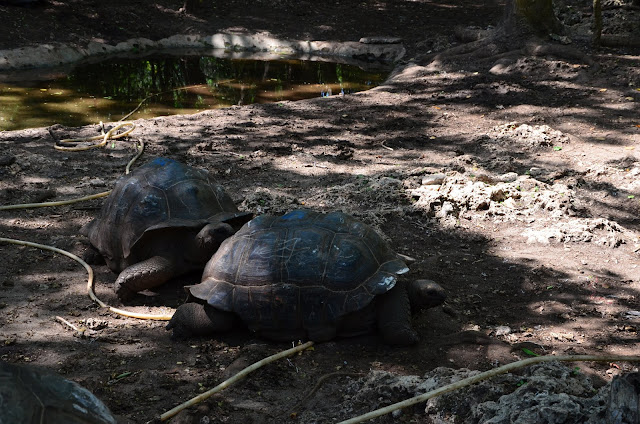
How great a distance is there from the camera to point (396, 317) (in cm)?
412

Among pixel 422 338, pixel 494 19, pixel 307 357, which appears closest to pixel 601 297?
pixel 422 338

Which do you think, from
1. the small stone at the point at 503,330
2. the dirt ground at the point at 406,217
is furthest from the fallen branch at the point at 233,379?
the small stone at the point at 503,330

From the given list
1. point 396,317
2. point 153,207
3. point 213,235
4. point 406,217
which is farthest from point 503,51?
point 396,317

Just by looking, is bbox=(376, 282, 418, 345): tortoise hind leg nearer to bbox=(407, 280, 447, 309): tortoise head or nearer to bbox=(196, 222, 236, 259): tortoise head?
bbox=(407, 280, 447, 309): tortoise head

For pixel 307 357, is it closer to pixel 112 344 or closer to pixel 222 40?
pixel 112 344

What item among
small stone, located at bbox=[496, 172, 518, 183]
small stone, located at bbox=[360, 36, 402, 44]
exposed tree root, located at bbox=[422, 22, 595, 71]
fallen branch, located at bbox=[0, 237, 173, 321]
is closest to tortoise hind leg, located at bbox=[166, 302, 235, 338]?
fallen branch, located at bbox=[0, 237, 173, 321]

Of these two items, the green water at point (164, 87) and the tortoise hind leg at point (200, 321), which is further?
the green water at point (164, 87)

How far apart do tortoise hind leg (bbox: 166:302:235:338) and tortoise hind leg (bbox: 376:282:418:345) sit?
1010mm

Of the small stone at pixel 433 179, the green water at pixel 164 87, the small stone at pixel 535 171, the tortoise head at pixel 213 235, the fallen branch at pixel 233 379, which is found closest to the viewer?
the fallen branch at pixel 233 379

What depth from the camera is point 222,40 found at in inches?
687

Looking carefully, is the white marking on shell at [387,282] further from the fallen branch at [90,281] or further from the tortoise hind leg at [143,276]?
the tortoise hind leg at [143,276]

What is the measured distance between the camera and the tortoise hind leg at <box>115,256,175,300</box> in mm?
4809

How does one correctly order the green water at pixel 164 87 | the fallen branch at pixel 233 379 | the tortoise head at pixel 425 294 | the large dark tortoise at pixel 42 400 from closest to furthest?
1. the large dark tortoise at pixel 42 400
2. the fallen branch at pixel 233 379
3. the tortoise head at pixel 425 294
4. the green water at pixel 164 87

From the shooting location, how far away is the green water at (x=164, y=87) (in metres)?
11.0
